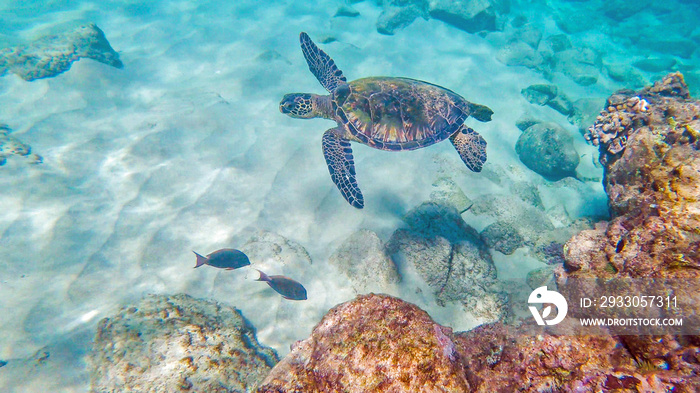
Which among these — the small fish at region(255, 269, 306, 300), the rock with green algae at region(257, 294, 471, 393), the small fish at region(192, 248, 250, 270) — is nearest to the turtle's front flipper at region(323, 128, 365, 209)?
the small fish at region(255, 269, 306, 300)

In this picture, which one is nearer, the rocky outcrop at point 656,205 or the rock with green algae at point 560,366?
the rock with green algae at point 560,366

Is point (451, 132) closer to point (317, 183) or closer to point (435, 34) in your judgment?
point (317, 183)

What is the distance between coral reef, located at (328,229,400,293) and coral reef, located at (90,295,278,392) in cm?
140

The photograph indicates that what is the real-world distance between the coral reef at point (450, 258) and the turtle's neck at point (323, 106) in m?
2.45

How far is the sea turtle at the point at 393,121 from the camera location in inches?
183

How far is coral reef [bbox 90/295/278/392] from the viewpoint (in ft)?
7.47

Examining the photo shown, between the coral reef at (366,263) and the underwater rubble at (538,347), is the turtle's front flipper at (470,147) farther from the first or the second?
the underwater rubble at (538,347)

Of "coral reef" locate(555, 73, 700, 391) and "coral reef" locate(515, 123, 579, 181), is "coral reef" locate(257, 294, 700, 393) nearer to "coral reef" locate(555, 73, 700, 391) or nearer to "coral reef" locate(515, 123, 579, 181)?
"coral reef" locate(555, 73, 700, 391)

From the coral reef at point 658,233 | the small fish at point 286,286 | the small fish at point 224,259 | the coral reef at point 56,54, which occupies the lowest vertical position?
the small fish at point 286,286

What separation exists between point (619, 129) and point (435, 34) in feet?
24.8

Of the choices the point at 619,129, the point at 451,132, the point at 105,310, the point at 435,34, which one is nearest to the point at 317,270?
the point at 105,310

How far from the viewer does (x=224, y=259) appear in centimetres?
343

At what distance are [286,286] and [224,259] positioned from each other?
0.82 m

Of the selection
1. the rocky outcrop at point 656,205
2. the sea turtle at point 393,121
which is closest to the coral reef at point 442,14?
the sea turtle at point 393,121
